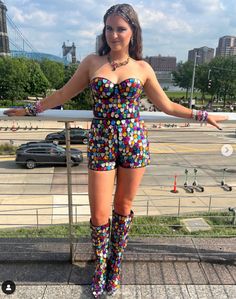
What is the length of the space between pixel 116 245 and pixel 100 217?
1.00 ft

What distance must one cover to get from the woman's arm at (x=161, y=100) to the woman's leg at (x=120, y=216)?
44 cm

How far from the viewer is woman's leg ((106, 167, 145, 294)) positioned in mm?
1867

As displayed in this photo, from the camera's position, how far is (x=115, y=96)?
1.70 meters

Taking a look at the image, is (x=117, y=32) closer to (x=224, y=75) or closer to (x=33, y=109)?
(x=33, y=109)

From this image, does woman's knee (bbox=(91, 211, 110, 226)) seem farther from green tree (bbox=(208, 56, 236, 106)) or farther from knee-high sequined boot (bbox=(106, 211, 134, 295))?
green tree (bbox=(208, 56, 236, 106))

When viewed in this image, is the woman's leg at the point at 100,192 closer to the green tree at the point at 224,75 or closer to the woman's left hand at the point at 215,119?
the woman's left hand at the point at 215,119

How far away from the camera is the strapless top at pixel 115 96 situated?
1681 mm

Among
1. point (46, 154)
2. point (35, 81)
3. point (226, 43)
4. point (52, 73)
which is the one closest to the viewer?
point (46, 154)

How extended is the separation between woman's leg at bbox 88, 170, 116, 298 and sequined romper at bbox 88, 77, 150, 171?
72 mm

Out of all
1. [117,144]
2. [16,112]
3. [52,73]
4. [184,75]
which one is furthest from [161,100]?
[184,75]

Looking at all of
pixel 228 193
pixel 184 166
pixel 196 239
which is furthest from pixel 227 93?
pixel 196 239

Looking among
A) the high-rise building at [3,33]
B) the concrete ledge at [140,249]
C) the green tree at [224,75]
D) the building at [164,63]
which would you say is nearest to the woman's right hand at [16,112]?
the concrete ledge at [140,249]

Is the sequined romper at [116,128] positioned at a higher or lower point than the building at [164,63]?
lower

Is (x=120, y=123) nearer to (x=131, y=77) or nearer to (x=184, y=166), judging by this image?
(x=131, y=77)
